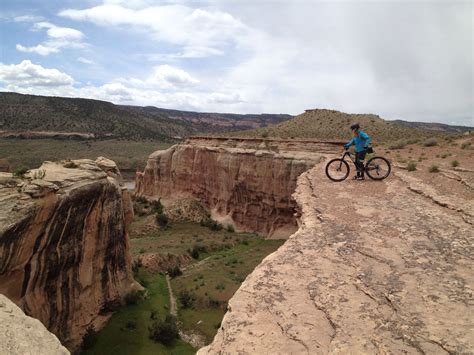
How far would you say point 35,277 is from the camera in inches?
543

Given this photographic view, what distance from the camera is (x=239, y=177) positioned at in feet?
120

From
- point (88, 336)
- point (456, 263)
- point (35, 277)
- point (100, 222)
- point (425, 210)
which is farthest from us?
point (100, 222)

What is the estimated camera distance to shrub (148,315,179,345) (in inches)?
683

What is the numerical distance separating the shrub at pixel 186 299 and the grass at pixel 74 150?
46776 millimetres

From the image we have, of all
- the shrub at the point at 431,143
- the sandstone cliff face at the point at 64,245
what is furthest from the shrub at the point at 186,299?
the shrub at the point at 431,143

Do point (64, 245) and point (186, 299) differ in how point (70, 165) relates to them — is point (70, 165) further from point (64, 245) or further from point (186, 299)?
point (186, 299)

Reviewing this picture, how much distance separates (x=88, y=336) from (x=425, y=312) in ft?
48.9

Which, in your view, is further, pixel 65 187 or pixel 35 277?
pixel 65 187

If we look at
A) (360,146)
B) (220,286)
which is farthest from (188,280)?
(360,146)

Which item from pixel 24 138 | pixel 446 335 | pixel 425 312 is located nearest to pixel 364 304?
pixel 425 312

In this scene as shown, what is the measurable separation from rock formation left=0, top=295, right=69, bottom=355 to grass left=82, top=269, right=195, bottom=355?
9.95 meters

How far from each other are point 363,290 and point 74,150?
76.1 metres

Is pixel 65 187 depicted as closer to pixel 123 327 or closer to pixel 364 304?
pixel 123 327

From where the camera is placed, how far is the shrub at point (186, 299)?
21286 mm
